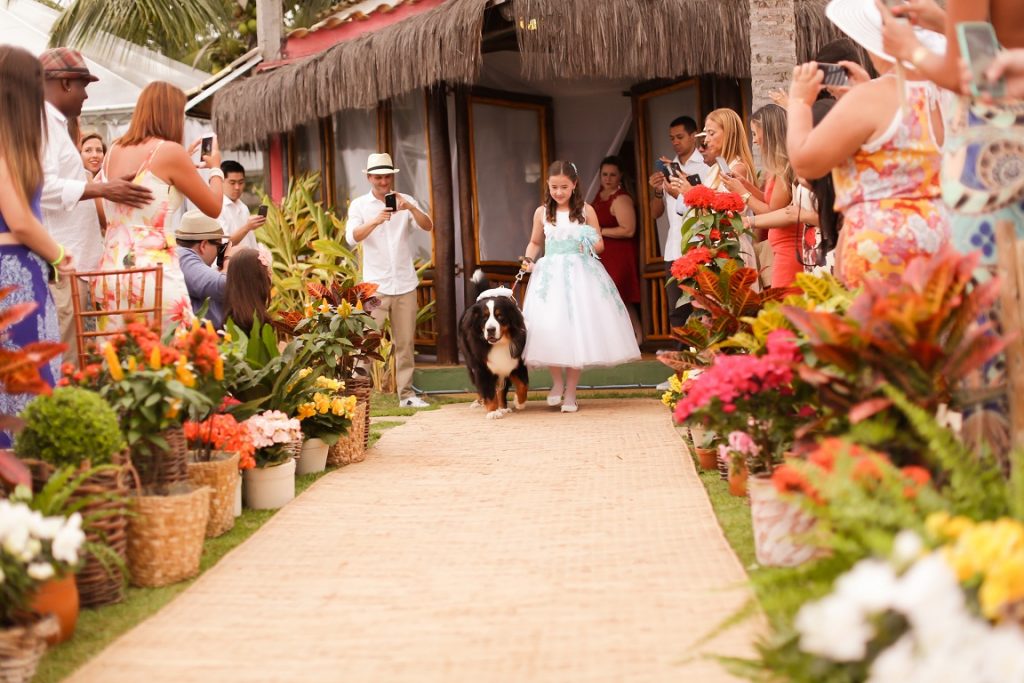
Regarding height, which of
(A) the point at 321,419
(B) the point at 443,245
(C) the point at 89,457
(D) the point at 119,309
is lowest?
(A) the point at 321,419

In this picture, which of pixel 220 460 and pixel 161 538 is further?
pixel 220 460

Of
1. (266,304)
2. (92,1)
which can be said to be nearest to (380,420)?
(266,304)

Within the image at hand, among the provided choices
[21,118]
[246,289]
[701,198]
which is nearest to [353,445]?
[246,289]

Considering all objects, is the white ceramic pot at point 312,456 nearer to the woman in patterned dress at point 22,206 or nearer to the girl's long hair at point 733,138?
the woman in patterned dress at point 22,206

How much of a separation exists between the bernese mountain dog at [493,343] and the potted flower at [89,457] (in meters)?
4.58

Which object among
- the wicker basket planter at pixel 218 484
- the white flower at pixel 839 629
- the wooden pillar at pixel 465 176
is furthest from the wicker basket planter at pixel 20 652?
the wooden pillar at pixel 465 176

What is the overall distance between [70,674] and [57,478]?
623 mm

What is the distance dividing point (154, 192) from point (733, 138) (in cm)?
404

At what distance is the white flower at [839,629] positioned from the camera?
2.17m

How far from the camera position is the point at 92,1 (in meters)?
18.0

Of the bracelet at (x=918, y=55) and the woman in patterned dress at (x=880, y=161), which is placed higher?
the bracelet at (x=918, y=55)

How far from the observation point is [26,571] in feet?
10.0

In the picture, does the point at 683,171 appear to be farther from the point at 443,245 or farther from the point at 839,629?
the point at 839,629

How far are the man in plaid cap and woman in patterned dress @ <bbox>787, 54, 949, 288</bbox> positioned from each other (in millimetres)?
3000
